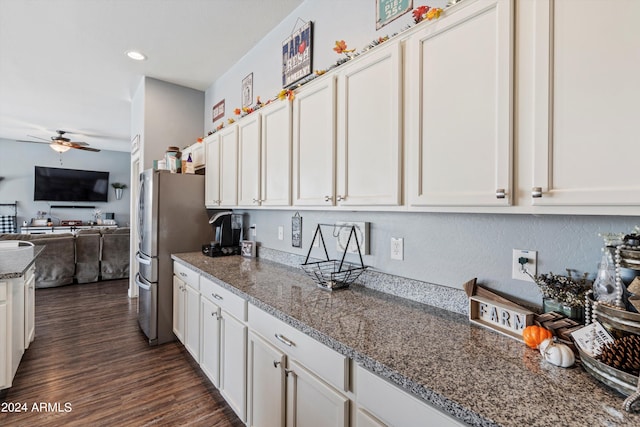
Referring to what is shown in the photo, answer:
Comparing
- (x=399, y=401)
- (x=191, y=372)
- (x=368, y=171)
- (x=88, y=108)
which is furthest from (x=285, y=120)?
(x=88, y=108)

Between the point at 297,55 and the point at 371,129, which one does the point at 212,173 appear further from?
the point at 371,129

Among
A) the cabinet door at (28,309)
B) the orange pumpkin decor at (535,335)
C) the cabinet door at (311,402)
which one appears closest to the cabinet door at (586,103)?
the orange pumpkin decor at (535,335)

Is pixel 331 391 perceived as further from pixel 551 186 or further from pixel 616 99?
pixel 616 99

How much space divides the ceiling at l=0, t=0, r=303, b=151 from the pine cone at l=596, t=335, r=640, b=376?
278 centimetres

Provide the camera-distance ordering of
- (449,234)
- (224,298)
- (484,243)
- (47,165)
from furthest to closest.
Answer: (47,165) → (224,298) → (449,234) → (484,243)

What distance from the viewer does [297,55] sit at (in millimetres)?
2438

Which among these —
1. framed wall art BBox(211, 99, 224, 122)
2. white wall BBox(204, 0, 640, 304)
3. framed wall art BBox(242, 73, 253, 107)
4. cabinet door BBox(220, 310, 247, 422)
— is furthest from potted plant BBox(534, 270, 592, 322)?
framed wall art BBox(211, 99, 224, 122)

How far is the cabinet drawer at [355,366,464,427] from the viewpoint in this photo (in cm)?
81

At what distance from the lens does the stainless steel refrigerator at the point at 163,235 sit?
2.87 meters

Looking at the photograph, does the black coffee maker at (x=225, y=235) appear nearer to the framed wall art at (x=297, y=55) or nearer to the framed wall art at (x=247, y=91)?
the framed wall art at (x=247, y=91)

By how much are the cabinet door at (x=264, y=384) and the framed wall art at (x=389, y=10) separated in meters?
1.85

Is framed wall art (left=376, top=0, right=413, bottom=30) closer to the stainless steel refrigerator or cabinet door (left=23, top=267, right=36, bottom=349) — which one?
the stainless steel refrigerator

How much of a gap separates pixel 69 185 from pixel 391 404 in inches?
394

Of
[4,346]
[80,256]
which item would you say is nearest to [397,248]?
[4,346]
